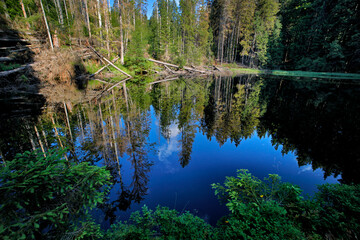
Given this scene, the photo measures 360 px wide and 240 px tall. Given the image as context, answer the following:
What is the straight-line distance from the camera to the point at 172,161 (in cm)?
623

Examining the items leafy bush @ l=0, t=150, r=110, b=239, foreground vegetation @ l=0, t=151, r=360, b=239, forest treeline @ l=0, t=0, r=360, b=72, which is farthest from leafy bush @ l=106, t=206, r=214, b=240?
forest treeline @ l=0, t=0, r=360, b=72

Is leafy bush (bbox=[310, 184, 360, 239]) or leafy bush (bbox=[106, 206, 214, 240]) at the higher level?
leafy bush (bbox=[310, 184, 360, 239])

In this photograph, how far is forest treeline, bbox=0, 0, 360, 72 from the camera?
24609 mm

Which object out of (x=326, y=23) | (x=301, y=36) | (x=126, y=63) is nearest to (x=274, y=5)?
(x=301, y=36)

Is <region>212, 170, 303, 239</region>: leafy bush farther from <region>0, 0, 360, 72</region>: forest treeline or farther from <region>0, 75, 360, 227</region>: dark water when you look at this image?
<region>0, 0, 360, 72</region>: forest treeline

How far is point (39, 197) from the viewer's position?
225 cm

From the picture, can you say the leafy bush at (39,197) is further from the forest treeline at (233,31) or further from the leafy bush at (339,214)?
the forest treeline at (233,31)

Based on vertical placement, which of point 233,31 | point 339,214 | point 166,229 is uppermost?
point 233,31

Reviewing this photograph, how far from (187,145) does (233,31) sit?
55369mm

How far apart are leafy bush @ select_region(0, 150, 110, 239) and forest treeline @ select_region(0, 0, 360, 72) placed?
76.3ft

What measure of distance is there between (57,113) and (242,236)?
11.3 metres

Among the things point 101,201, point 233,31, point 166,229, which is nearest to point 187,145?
point 166,229

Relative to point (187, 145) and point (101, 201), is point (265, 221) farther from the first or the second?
point (187, 145)

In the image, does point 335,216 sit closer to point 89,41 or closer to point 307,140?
point 307,140
